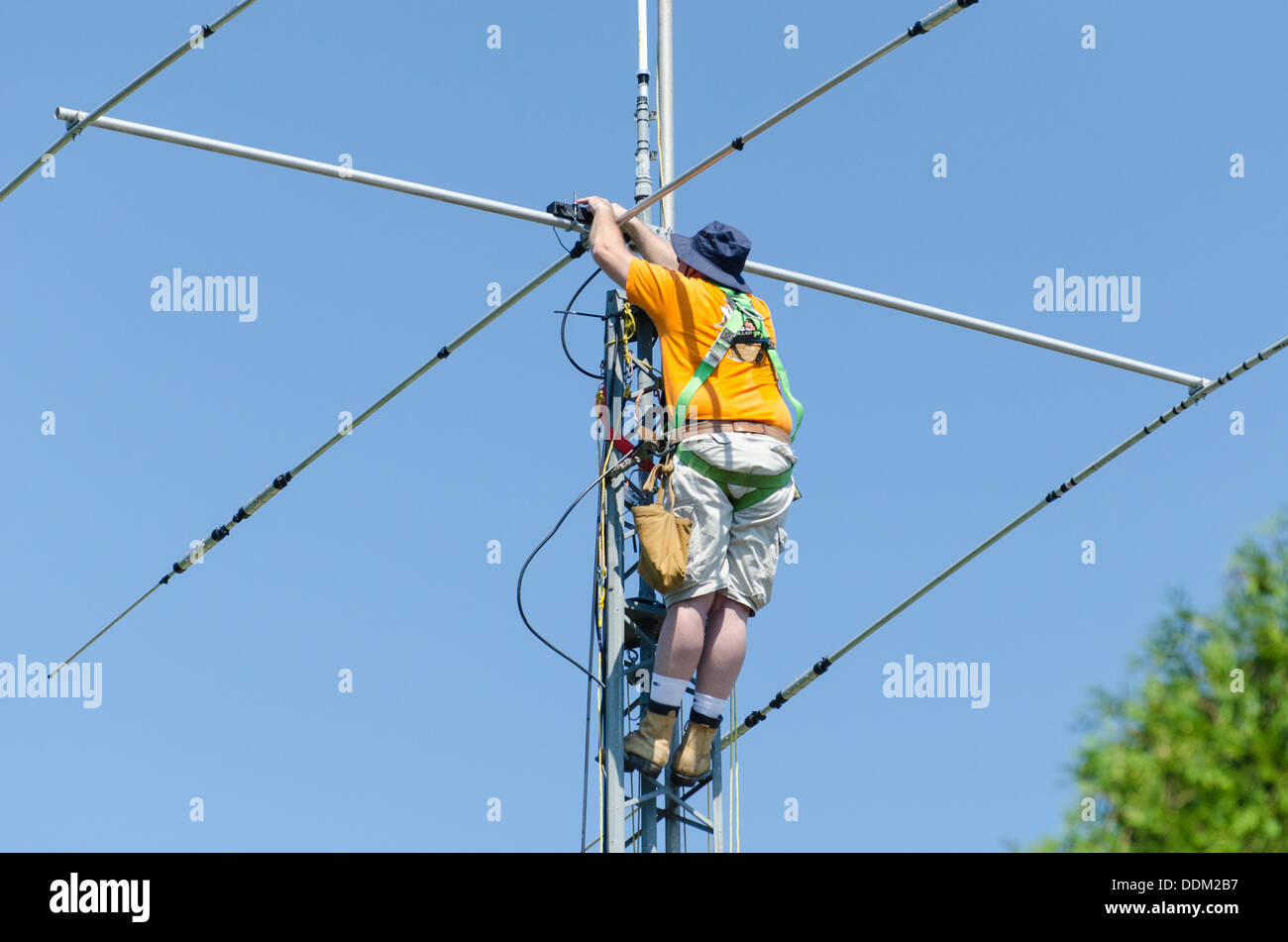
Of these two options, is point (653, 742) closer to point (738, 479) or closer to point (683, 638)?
point (683, 638)

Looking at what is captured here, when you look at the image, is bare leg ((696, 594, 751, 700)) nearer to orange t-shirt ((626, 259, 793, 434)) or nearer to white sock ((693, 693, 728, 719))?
white sock ((693, 693, 728, 719))

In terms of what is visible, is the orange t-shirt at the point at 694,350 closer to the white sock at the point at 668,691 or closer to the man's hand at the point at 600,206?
the man's hand at the point at 600,206

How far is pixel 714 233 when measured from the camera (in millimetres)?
10578

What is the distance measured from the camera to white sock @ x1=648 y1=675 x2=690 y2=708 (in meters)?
9.91

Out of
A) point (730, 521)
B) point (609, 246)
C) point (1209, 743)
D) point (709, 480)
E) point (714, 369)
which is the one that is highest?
point (609, 246)

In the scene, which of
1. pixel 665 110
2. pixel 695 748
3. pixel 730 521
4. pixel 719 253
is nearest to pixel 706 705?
pixel 695 748

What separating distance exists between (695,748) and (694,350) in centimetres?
235

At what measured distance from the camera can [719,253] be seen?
34.4ft

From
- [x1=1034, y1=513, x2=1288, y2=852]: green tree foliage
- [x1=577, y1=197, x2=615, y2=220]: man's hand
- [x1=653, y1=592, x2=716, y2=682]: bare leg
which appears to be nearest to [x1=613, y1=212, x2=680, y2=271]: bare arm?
[x1=577, y1=197, x2=615, y2=220]: man's hand
